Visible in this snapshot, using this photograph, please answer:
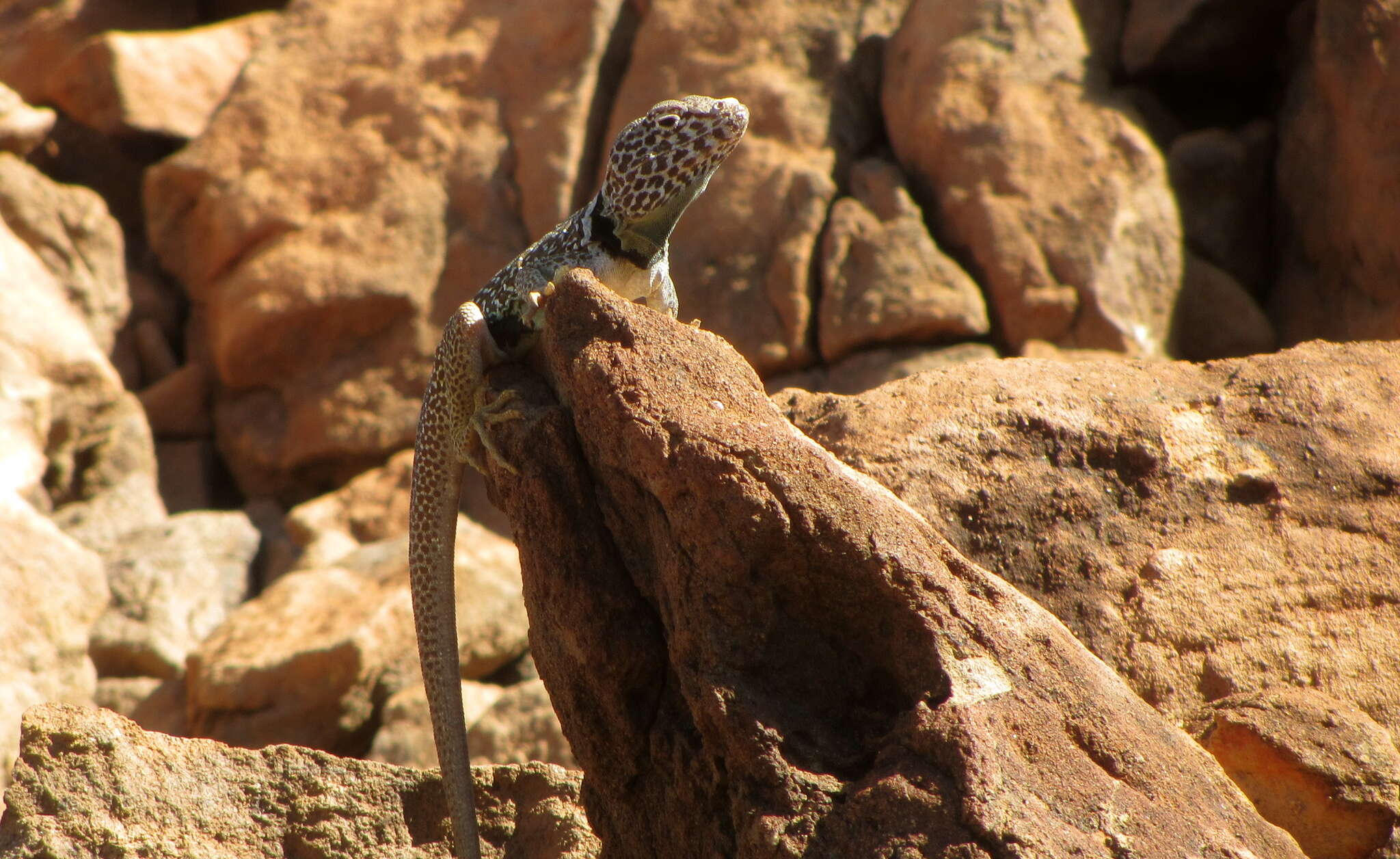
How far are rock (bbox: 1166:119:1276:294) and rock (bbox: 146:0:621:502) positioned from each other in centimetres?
426

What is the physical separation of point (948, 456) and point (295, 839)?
84.1 inches

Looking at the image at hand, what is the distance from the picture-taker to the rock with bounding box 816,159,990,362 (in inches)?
285

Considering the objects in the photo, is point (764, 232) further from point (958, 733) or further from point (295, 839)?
point (958, 733)

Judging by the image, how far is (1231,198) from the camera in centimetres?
764

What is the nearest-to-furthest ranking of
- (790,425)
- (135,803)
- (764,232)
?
1. (790,425)
2. (135,803)
3. (764,232)

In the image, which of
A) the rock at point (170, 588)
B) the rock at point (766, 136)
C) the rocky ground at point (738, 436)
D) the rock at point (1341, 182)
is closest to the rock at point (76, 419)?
the rocky ground at point (738, 436)

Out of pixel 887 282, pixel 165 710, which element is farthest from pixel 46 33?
pixel 887 282

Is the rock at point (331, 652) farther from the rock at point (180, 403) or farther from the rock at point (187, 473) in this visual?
the rock at point (180, 403)

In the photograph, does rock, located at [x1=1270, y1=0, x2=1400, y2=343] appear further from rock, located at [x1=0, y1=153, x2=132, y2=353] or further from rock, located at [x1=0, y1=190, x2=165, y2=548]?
rock, located at [x1=0, y1=153, x2=132, y2=353]

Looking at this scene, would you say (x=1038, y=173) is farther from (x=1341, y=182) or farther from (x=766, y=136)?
(x=766, y=136)

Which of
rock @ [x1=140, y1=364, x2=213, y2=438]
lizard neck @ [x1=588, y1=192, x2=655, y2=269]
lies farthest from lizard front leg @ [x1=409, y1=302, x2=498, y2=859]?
rock @ [x1=140, y1=364, x2=213, y2=438]

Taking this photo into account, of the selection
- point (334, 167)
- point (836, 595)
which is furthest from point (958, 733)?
point (334, 167)

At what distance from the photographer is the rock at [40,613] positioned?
19.5ft

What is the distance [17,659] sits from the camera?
19.7ft
